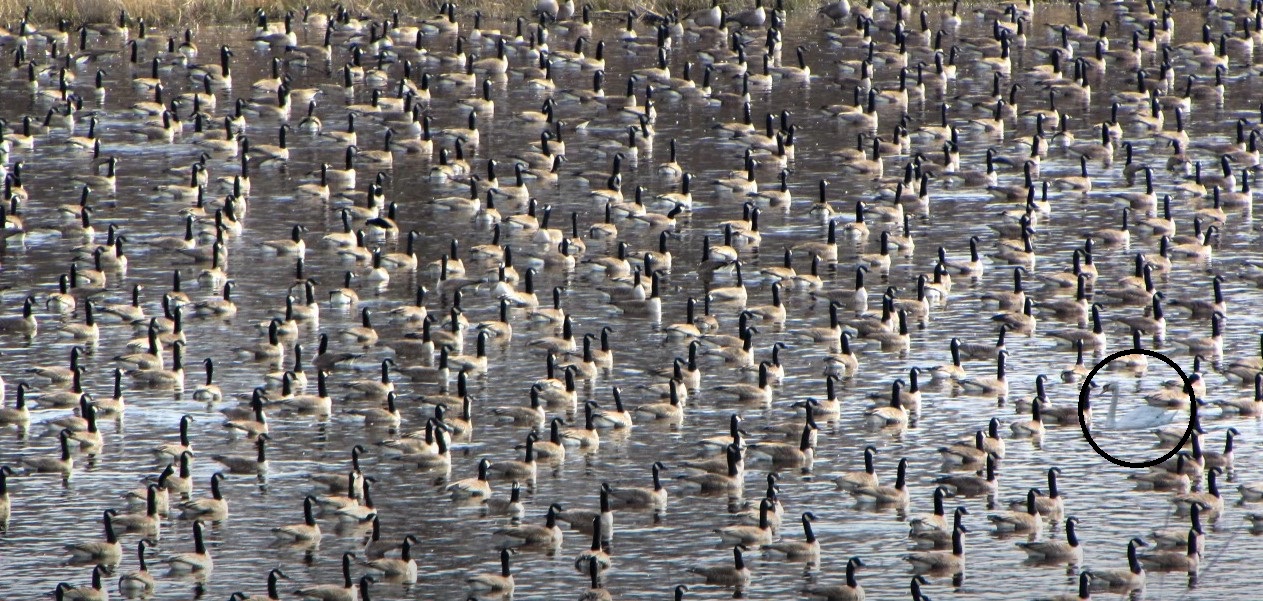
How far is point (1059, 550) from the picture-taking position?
38406 millimetres

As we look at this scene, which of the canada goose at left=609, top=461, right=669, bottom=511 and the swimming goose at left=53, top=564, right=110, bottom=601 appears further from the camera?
the canada goose at left=609, top=461, right=669, bottom=511

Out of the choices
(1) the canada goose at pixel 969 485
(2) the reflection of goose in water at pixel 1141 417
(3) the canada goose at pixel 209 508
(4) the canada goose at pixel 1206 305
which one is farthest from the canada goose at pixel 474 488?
(4) the canada goose at pixel 1206 305

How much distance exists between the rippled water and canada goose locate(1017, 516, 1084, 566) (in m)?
0.26

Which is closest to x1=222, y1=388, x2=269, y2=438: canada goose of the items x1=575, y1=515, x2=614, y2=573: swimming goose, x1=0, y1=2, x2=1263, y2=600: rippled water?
x1=0, y1=2, x2=1263, y2=600: rippled water

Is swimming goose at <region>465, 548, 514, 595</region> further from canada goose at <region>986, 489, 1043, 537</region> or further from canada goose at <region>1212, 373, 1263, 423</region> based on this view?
canada goose at <region>1212, 373, 1263, 423</region>

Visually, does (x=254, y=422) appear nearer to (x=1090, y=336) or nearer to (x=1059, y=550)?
(x=1059, y=550)

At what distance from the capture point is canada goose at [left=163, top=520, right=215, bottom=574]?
37281 mm

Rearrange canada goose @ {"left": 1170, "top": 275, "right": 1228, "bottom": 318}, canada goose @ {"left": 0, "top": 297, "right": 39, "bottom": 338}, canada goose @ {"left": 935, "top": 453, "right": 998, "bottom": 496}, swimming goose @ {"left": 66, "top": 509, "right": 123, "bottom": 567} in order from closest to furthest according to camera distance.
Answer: swimming goose @ {"left": 66, "top": 509, "right": 123, "bottom": 567} → canada goose @ {"left": 935, "top": 453, "right": 998, "bottom": 496} → canada goose @ {"left": 0, "top": 297, "right": 39, "bottom": 338} → canada goose @ {"left": 1170, "top": 275, "right": 1228, "bottom": 318}

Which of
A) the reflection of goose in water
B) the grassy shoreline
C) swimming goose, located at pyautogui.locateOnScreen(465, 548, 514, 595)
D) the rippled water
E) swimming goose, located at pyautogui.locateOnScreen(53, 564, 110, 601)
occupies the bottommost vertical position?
the reflection of goose in water

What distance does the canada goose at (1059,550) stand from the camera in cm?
3838

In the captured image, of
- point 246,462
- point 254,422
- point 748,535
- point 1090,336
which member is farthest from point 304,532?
point 1090,336

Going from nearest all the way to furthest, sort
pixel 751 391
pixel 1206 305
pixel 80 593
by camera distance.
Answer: pixel 80 593 < pixel 751 391 < pixel 1206 305

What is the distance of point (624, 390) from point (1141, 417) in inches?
426

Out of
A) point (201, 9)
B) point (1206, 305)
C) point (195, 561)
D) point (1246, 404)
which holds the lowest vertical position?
point (1206, 305)
